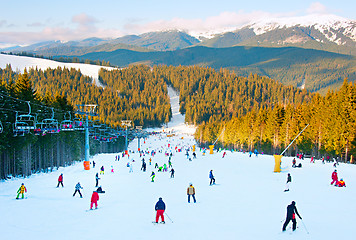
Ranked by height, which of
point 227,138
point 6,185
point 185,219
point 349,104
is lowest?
point 227,138

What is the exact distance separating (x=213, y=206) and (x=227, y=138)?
83.6m

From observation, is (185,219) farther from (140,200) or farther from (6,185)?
(6,185)

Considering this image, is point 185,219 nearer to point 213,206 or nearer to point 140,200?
point 213,206

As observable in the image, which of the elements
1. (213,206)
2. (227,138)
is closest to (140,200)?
(213,206)

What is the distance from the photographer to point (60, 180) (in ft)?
88.8

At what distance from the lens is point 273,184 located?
84.7ft

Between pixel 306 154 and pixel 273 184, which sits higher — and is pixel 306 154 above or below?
below

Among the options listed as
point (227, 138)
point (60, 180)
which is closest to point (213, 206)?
point (60, 180)

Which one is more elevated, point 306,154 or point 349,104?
point 349,104

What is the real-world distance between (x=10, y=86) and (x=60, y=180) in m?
14.6

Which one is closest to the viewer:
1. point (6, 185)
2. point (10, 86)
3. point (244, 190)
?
point (244, 190)

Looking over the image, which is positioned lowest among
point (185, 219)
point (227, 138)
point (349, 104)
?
point (227, 138)

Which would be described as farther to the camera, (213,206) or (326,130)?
(326,130)

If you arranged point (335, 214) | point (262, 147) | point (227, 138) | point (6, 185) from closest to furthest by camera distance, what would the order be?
point (335, 214), point (6, 185), point (262, 147), point (227, 138)
